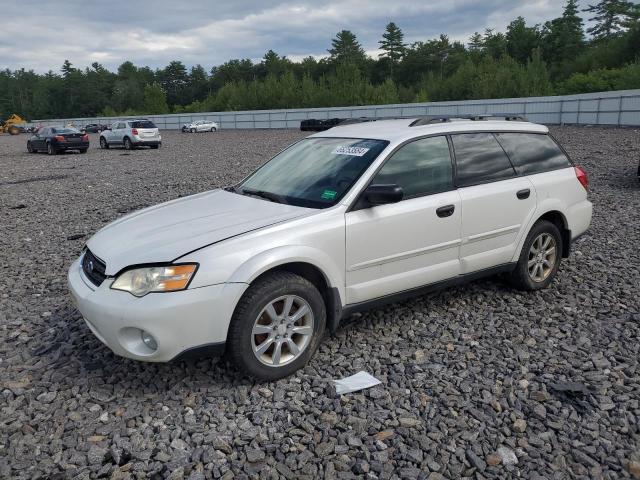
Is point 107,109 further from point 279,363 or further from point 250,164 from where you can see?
point 279,363

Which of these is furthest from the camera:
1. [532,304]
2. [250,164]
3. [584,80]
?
[584,80]

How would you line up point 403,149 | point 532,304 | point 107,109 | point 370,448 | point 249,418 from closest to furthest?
point 370,448 < point 249,418 < point 403,149 < point 532,304 < point 107,109

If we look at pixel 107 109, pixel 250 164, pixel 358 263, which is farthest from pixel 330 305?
pixel 107 109

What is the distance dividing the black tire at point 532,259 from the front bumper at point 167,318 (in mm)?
2889

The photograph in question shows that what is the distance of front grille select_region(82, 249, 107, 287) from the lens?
3.74m

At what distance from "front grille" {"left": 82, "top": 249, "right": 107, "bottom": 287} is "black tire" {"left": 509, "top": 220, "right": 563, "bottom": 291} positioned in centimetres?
359

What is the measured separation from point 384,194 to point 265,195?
1.07 metres

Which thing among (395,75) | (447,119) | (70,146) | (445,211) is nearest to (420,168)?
(445,211)

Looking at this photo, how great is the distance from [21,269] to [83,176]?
10435 mm

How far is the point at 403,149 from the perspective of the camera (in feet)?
14.3

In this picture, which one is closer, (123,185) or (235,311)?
(235,311)

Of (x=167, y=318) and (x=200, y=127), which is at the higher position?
(x=167, y=318)

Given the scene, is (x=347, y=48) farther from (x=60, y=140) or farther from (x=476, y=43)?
(x=60, y=140)

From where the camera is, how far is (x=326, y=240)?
3816 millimetres
